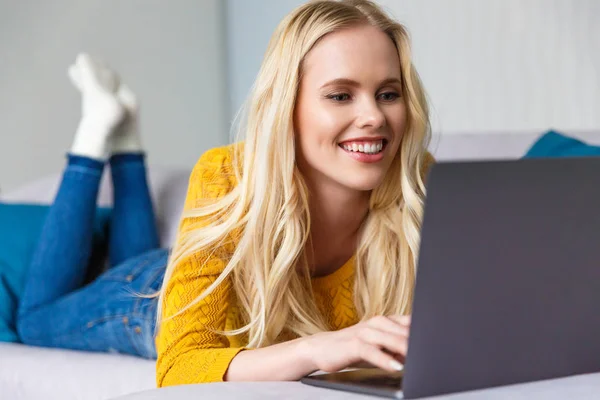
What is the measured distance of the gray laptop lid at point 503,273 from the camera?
757 mm

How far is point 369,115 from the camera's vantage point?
1.45 m

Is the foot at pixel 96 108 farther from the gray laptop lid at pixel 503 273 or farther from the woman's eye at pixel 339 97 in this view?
the gray laptop lid at pixel 503 273

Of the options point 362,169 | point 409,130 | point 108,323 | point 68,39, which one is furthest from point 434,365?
point 68,39

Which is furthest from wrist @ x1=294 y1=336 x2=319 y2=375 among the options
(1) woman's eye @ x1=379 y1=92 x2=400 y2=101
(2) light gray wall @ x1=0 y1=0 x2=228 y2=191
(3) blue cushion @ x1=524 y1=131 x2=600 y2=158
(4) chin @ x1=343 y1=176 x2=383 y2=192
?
(2) light gray wall @ x1=0 y1=0 x2=228 y2=191

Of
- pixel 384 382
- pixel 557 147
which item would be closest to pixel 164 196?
pixel 557 147

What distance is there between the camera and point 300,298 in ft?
5.15

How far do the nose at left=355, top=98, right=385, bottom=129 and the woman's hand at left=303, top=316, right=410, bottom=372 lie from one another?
0.47m

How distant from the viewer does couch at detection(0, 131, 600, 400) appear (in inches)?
71.7

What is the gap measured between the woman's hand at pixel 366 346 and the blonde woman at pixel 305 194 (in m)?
0.34

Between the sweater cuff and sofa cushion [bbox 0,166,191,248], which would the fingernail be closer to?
the sweater cuff

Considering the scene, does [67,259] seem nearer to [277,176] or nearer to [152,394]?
[277,176]

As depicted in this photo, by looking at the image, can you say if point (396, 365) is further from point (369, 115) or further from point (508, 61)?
point (508, 61)

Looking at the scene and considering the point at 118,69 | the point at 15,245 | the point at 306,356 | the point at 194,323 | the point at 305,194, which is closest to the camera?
the point at 306,356

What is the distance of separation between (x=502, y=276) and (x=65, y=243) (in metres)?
1.69
